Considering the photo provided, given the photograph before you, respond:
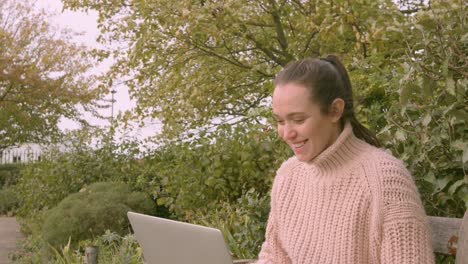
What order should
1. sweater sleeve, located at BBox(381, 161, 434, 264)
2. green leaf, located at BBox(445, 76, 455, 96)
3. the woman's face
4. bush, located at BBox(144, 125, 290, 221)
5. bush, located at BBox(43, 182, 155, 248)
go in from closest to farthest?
1. sweater sleeve, located at BBox(381, 161, 434, 264)
2. the woman's face
3. green leaf, located at BBox(445, 76, 455, 96)
4. bush, located at BBox(144, 125, 290, 221)
5. bush, located at BBox(43, 182, 155, 248)

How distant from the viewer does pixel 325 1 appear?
693cm

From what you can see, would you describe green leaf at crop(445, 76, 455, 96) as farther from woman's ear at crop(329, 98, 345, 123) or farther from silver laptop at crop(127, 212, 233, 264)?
silver laptop at crop(127, 212, 233, 264)

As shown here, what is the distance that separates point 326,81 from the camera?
1.99 m

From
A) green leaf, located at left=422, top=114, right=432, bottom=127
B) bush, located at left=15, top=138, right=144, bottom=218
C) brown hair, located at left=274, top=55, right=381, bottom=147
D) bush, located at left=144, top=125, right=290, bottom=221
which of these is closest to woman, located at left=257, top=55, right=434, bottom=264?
brown hair, located at left=274, top=55, right=381, bottom=147

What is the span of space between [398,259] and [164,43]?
22.6 ft

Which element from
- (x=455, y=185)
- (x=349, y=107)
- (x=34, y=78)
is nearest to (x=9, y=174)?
(x=34, y=78)

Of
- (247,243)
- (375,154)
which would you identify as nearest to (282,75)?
(375,154)

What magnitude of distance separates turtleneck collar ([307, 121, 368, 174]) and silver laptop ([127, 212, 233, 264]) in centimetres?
44

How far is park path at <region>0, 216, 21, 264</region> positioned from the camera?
7.43m

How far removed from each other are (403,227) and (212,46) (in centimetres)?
731

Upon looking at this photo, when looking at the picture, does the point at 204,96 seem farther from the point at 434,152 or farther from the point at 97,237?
the point at 434,152

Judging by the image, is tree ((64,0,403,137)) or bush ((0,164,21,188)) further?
bush ((0,164,21,188))

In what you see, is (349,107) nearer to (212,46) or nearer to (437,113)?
(437,113)

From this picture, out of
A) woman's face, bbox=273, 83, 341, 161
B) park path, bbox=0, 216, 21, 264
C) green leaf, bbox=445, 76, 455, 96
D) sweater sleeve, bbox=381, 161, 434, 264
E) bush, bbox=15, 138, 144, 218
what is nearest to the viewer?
sweater sleeve, bbox=381, 161, 434, 264
